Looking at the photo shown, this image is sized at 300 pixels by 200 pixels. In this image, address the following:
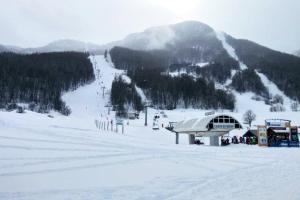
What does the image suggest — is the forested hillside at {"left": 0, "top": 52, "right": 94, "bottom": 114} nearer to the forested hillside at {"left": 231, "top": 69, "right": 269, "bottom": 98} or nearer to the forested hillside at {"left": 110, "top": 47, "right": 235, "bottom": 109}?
the forested hillside at {"left": 110, "top": 47, "right": 235, "bottom": 109}

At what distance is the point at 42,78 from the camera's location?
13600 cm

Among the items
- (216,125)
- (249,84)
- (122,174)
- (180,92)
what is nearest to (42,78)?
(180,92)

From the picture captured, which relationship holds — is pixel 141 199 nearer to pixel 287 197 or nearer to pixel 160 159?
pixel 287 197

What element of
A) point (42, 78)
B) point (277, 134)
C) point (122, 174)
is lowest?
point (122, 174)

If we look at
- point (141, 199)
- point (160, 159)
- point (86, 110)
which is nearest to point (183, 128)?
point (160, 159)

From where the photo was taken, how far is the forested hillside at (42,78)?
4503 inches

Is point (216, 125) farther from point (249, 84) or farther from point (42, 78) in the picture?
point (249, 84)

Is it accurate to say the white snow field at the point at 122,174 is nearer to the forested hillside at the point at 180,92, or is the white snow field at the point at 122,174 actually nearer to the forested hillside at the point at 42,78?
the forested hillside at the point at 42,78

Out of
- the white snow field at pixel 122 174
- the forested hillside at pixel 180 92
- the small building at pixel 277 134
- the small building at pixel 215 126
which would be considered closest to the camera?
the white snow field at pixel 122 174

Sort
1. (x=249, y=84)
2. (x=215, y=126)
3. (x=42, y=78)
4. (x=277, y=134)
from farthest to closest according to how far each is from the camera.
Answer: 1. (x=249, y=84)
2. (x=42, y=78)
3. (x=215, y=126)
4. (x=277, y=134)

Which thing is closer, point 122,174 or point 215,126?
point 122,174

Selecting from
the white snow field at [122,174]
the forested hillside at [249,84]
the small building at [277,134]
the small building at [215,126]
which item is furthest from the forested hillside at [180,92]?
the white snow field at [122,174]

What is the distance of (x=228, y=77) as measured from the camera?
175875 mm

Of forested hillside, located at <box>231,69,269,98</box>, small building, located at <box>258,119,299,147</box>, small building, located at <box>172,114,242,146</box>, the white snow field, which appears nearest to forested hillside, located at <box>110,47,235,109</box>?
forested hillside, located at <box>231,69,269,98</box>
